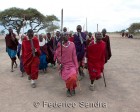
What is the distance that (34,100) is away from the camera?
710cm

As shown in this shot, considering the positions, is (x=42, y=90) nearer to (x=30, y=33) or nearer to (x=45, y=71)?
Result: (x=30, y=33)

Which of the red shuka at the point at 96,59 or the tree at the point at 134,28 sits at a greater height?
the tree at the point at 134,28

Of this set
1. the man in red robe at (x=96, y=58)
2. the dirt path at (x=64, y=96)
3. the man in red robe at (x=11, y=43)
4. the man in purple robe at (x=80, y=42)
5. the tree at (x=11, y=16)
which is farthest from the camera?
the tree at (x=11, y=16)

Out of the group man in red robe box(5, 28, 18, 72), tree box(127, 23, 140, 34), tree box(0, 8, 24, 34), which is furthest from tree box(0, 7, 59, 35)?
man in red robe box(5, 28, 18, 72)

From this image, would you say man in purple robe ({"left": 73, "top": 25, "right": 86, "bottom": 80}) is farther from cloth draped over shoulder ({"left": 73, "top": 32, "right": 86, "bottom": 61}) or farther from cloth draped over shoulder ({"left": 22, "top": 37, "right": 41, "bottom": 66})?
cloth draped over shoulder ({"left": 22, "top": 37, "right": 41, "bottom": 66})

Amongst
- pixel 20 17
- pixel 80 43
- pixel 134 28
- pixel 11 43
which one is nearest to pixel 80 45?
pixel 80 43

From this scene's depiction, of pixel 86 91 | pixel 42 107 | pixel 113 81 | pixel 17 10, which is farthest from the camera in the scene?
pixel 17 10

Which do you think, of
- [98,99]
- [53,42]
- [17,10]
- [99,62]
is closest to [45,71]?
[53,42]

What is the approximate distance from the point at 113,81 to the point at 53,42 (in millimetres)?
3394

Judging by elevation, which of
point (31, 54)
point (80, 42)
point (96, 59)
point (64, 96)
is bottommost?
point (64, 96)

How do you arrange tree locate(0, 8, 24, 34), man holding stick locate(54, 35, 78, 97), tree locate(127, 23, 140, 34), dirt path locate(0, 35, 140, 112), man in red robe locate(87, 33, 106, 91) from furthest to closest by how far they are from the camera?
tree locate(127, 23, 140, 34) → tree locate(0, 8, 24, 34) → man in red robe locate(87, 33, 106, 91) → man holding stick locate(54, 35, 78, 97) → dirt path locate(0, 35, 140, 112)

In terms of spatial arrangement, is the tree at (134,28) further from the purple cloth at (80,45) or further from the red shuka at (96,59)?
the red shuka at (96,59)

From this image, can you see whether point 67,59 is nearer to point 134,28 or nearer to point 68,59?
point 68,59

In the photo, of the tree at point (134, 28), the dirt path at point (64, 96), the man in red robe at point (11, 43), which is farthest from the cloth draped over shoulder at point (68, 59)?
the tree at point (134, 28)
